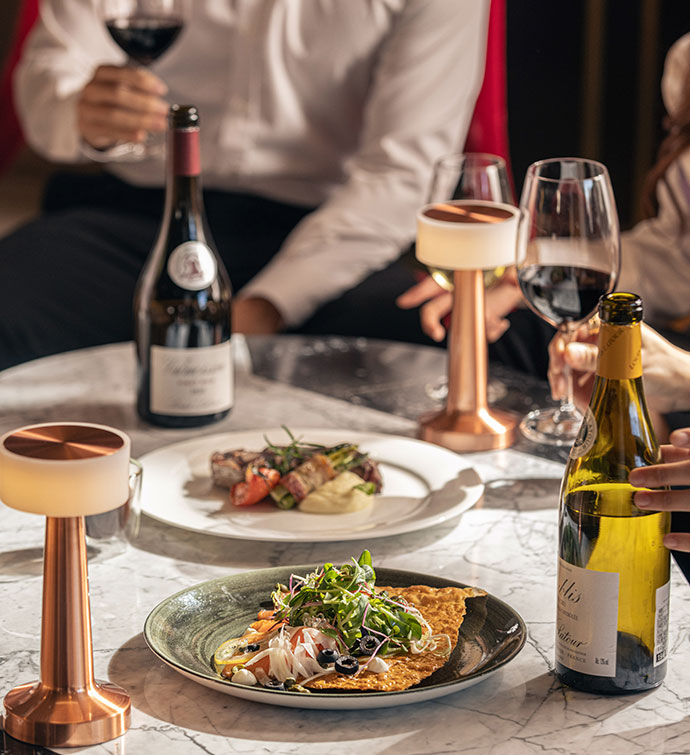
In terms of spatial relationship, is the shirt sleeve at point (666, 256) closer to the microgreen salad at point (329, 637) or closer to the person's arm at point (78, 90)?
the person's arm at point (78, 90)

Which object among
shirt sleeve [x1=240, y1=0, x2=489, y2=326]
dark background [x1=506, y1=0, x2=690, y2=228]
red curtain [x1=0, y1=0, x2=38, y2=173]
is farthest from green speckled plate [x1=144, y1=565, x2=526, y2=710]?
dark background [x1=506, y1=0, x2=690, y2=228]

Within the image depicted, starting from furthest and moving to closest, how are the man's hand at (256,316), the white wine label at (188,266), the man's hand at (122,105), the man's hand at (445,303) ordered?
the man's hand at (256,316), the man's hand at (122,105), the man's hand at (445,303), the white wine label at (188,266)

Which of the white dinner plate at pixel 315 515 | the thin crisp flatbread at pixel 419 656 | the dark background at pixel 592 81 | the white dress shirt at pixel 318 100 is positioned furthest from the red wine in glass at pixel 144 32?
the dark background at pixel 592 81

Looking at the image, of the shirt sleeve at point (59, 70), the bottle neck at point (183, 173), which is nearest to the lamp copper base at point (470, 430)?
the bottle neck at point (183, 173)

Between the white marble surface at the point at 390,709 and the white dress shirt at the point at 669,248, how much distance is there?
2.71ft

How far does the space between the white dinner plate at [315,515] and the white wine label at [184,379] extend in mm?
81

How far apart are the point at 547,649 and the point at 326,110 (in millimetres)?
1807

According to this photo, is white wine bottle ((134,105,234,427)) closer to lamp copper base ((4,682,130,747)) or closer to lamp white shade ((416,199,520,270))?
lamp white shade ((416,199,520,270))

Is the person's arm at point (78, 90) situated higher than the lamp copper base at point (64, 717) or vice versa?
the person's arm at point (78, 90)

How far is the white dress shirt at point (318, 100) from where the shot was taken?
2.39 meters

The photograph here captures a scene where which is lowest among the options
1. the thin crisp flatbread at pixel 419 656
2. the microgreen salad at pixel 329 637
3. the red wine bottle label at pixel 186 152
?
the thin crisp flatbread at pixel 419 656

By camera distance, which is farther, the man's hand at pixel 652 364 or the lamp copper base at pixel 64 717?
the man's hand at pixel 652 364

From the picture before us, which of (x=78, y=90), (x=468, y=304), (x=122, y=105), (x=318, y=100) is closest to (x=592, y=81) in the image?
(x=318, y=100)

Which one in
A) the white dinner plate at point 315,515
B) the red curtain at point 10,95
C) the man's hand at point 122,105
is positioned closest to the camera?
the white dinner plate at point 315,515
